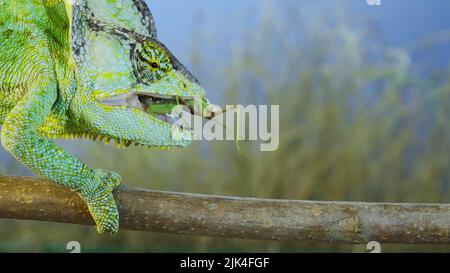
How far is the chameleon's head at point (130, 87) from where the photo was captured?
5.01ft

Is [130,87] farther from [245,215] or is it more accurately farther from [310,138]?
[310,138]

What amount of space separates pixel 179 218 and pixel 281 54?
1.76 meters

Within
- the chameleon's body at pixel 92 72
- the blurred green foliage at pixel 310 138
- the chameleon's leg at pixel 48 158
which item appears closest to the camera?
the chameleon's leg at pixel 48 158

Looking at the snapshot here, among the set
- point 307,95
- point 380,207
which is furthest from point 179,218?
point 307,95

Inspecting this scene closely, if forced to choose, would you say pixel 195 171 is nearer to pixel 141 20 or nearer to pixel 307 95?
pixel 307 95

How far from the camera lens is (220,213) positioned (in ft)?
4.78

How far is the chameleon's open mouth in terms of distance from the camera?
5.07 feet

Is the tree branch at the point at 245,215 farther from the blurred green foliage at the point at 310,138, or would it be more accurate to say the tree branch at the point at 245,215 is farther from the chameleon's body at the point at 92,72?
the blurred green foliage at the point at 310,138

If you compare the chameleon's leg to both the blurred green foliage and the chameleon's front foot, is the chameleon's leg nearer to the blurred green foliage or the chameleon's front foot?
the chameleon's front foot

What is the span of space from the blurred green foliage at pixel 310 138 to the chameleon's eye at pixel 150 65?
4.76 ft

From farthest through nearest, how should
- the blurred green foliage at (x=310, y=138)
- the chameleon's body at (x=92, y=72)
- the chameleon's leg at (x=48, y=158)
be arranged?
1. the blurred green foliage at (x=310, y=138)
2. the chameleon's body at (x=92, y=72)
3. the chameleon's leg at (x=48, y=158)

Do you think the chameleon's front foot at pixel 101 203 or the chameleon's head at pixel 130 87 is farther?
the chameleon's head at pixel 130 87

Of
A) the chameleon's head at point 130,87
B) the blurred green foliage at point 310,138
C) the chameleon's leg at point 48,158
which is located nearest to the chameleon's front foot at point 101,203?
the chameleon's leg at point 48,158

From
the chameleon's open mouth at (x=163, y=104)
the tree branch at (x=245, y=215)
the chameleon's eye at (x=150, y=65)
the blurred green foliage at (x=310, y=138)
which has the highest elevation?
the blurred green foliage at (x=310, y=138)
